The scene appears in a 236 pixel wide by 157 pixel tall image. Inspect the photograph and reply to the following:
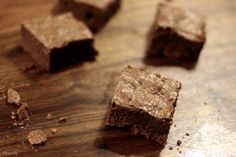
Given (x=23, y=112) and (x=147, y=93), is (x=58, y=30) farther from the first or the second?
→ (x=147, y=93)

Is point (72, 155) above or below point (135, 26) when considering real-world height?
below

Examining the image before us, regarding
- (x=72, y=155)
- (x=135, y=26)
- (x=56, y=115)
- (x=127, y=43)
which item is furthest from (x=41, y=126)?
(x=135, y=26)

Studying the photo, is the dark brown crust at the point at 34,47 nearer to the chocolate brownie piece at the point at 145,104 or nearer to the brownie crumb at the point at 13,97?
the brownie crumb at the point at 13,97

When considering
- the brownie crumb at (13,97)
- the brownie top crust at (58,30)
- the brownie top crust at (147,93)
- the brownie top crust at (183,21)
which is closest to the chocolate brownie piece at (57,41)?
the brownie top crust at (58,30)

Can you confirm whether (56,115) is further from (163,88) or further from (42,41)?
(163,88)

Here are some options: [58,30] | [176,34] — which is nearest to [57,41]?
[58,30]

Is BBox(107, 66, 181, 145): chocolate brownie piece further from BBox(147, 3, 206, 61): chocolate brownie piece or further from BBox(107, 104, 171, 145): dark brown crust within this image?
BBox(147, 3, 206, 61): chocolate brownie piece
